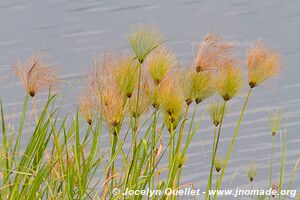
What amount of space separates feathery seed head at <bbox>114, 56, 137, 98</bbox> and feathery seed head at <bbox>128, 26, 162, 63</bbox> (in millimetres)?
43

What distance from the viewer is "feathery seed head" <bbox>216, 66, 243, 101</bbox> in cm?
224

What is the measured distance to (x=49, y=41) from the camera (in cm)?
1106

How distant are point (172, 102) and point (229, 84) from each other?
16 cm

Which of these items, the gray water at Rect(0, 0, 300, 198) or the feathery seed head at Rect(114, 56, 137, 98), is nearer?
the feathery seed head at Rect(114, 56, 137, 98)

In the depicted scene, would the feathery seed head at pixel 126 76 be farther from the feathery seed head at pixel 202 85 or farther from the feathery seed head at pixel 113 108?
the feathery seed head at pixel 202 85

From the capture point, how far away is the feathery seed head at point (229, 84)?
2238mm

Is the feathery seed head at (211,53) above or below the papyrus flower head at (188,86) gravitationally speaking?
above

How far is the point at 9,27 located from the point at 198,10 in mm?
3082

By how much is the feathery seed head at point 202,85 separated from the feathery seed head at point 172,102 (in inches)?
1.8

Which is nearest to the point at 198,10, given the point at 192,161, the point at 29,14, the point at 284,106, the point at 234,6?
the point at 234,6

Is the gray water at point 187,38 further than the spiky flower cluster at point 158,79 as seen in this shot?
Yes

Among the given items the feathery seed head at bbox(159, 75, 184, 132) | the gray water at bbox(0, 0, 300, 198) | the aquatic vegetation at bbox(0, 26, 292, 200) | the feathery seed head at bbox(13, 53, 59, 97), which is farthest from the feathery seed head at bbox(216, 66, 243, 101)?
the gray water at bbox(0, 0, 300, 198)

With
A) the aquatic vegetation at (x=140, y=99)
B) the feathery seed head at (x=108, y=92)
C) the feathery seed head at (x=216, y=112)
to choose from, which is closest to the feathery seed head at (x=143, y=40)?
the aquatic vegetation at (x=140, y=99)

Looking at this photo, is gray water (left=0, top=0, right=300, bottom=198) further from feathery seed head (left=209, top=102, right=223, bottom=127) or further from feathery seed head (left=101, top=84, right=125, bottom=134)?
feathery seed head (left=101, top=84, right=125, bottom=134)
